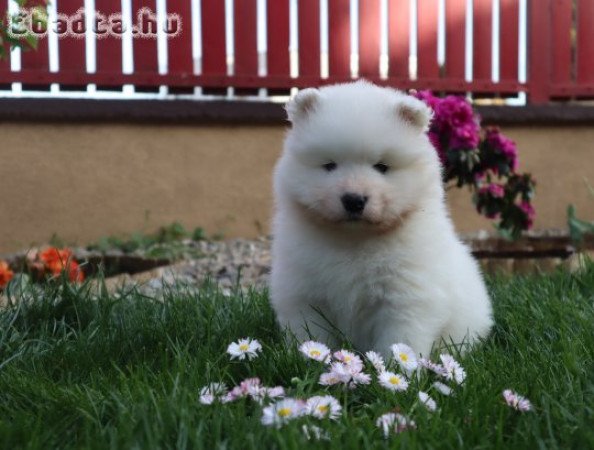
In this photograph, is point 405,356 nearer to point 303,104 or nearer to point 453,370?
point 453,370

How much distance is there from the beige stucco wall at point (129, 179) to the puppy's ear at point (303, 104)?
419 centimetres

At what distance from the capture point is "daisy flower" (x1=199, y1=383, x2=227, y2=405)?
6.85ft

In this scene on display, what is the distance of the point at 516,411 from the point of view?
2.16 metres

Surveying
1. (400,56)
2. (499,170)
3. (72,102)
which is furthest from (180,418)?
(400,56)

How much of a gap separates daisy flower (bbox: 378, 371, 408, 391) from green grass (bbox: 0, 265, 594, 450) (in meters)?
0.03

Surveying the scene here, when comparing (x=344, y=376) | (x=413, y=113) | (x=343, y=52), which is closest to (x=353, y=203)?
(x=413, y=113)

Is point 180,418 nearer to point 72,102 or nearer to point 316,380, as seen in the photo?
point 316,380

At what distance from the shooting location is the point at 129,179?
22.3ft

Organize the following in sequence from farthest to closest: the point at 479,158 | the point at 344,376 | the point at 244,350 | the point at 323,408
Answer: the point at 479,158 < the point at 244,350 < the point at 344,376 < the point at 323,408

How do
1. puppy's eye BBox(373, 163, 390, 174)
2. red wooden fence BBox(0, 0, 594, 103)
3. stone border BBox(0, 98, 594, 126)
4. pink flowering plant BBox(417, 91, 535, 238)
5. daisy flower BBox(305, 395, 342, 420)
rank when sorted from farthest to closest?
red wooden fence BBox(0, 0, 594, 103) < stone border BBox(0, 98, 594, 126) < pink flowering plant BBox(417, 91, 535, 238) < puppy's eye BBox(373, 163, 390, 174) < daisy flower BBox(305, 395, 342, 420)

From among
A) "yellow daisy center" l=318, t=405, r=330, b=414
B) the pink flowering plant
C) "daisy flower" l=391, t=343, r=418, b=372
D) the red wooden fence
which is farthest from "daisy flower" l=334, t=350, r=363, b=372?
the red wooden fence

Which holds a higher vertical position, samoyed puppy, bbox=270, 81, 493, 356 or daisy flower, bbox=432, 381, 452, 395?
samoyed puppy, bbox=270, 81, 493, 356

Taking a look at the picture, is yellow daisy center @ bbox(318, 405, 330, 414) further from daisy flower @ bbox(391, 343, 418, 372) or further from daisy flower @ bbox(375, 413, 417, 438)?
daisy flower @ bbox(391, 343, 418, 372)

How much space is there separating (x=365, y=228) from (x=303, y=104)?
46 centimetres
